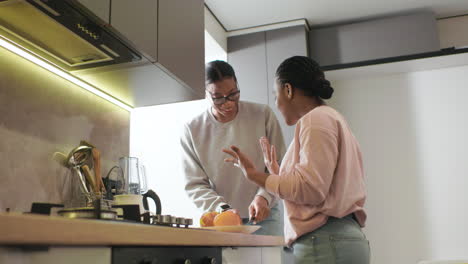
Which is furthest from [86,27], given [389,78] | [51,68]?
[389,78]

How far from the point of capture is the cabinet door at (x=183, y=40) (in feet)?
5.73

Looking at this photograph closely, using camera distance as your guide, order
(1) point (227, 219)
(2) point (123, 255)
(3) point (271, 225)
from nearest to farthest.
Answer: (2) point (123, 255)
(1) point (227, 219)
(3) point (271, 225)

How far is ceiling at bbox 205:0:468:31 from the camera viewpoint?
3.37 metres

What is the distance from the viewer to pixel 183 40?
1.92 meters

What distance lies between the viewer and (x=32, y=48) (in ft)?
4.88

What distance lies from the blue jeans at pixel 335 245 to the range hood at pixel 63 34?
82cm

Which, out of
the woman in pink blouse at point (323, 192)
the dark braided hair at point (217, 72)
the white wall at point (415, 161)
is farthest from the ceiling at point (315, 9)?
the woman in pink blouse at point (323, 192)

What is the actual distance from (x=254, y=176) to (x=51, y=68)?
808mm

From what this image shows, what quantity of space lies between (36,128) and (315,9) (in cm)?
248

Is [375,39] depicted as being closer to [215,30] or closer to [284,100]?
[215,30]

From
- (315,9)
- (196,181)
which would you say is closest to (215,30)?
(315,9)

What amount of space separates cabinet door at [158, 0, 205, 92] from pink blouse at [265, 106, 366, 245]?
0.61m

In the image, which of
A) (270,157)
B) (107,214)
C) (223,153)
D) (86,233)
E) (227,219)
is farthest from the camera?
(223,153)

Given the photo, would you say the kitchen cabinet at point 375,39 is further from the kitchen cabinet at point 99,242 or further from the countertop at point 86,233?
the countertop at point 86,233
